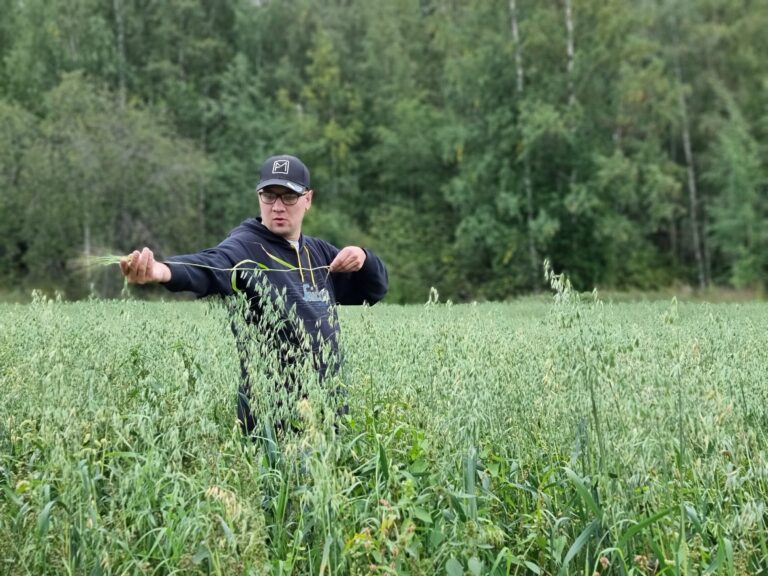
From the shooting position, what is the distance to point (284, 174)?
407 centimetres

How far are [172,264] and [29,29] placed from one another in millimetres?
38230

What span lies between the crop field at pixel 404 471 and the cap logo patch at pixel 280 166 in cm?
80

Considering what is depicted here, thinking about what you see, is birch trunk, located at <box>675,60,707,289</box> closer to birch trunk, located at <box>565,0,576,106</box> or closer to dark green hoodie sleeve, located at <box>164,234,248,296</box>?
birch trunk, located at <box>565,0,576,106</box>

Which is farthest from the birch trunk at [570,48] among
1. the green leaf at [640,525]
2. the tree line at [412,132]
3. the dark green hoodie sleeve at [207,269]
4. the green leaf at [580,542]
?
the green leaf at [640,525]

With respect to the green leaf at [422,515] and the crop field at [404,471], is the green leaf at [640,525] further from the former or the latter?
the green leaf at [422,515]

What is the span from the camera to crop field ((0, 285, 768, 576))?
276 centimetres

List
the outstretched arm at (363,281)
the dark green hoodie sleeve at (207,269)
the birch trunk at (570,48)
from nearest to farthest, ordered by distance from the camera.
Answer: the dark green hoodie sleeve at (207,269) → the outstretched arm at (363,281) → the birch trunk at (570,48)

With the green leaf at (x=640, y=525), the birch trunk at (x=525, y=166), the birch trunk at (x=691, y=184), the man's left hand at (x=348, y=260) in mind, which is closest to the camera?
the green leaf at (x=640, y=525)

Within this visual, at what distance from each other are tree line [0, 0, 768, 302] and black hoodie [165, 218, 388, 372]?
2601 cm

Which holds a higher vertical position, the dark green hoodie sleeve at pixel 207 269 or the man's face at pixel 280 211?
the man's face at pixel 280 211

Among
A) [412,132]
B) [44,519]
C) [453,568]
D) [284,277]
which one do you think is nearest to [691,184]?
[412,132]

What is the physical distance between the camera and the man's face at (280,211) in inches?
161

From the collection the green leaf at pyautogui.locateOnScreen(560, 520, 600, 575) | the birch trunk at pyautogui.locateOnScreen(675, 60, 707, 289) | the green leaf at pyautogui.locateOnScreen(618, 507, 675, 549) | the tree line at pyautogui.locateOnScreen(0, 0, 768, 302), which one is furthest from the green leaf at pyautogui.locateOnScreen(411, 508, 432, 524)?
the birch trunk at pyautogui.locateOnScreen(675, 60, 707, 289)

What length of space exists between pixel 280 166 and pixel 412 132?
35.9m
